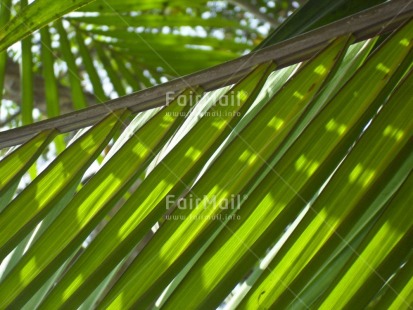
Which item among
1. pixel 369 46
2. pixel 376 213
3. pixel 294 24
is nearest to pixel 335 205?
pixel 376 213

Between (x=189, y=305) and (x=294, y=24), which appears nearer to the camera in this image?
(x=189, y=305)

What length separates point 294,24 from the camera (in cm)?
83

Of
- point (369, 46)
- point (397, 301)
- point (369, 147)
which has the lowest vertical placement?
point (397, 301)

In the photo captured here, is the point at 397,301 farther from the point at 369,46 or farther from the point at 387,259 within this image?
the point at 369,46

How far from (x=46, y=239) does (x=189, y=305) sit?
0.50 feet

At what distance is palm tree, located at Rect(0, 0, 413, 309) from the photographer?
22.2 inches

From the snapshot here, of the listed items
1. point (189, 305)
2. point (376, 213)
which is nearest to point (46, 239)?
point (189, 305)

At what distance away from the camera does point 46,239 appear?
24.9 inches

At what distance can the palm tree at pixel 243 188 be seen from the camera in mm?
563

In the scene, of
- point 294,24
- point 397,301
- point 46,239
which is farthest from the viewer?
point 294,24

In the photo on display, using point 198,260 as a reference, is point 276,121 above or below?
above

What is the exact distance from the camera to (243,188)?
2.03 feet

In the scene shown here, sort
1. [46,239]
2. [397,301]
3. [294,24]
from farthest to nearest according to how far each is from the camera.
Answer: [294,24]
[46,239]
[397,301]

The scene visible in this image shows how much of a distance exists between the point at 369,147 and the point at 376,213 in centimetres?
5
